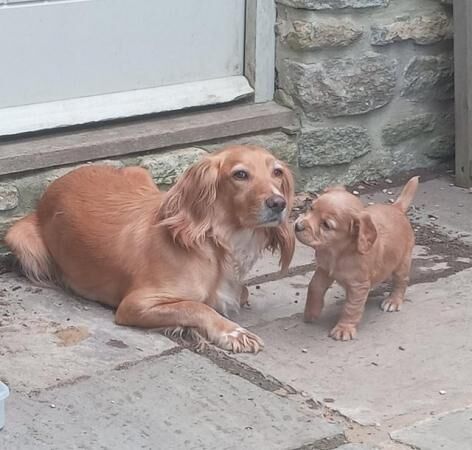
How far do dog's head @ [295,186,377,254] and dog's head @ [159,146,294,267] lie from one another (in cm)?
12

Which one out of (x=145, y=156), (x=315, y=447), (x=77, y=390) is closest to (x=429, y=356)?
(x=315, y=447)

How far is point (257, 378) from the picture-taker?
4.36m

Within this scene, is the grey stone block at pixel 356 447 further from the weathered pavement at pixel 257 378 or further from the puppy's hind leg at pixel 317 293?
the puppy's hind leg at pixel 317 293

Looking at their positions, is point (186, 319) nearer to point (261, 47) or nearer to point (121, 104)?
point (121, 104)

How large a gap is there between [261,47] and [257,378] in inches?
86.7

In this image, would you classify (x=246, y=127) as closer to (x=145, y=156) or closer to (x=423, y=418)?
(x=145, y=156)

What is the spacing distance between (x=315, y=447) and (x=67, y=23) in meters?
2.47

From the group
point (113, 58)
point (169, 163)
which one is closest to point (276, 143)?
point (169, 163)

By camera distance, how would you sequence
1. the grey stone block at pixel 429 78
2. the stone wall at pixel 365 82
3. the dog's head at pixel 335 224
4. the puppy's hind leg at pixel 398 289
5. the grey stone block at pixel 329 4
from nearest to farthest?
the dog's head at pixel 335 224 → the puppy's hind leg at pixel 398 289 → the grey stone block at pixel 329 4 → the stone wall at pixel 365 82 → the grey stone block at pixel 429 78

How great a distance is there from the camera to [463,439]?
3.93m

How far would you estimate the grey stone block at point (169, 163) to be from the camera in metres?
5.72

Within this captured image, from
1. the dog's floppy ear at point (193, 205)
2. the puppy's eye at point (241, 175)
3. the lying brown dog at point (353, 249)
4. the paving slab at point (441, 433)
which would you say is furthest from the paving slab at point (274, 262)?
the paving slab at point (441, 433)

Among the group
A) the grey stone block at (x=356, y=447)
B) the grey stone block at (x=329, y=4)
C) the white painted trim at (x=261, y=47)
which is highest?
the grey stone block at (x=329, y=4)

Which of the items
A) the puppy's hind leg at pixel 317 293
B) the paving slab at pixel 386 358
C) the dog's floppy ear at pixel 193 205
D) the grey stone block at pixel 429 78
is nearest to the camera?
the paving slab at pixel 386 358
